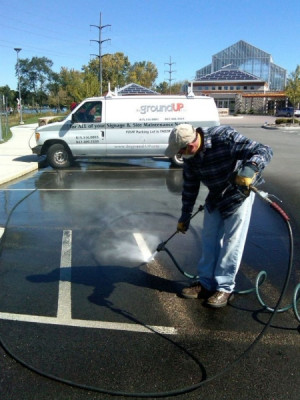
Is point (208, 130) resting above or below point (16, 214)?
above

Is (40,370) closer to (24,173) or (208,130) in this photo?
(208,130)

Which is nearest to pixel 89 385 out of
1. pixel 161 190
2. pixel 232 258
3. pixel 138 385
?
pixel 138 385

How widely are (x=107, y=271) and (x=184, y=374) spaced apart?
190 cm

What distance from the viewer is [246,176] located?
3.03 m

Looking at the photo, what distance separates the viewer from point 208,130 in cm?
340

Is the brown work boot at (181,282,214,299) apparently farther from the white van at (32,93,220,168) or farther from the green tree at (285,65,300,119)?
the green tree at (285,65,300,119)

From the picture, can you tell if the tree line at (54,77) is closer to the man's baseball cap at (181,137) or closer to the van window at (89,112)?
the van window at (89,112)

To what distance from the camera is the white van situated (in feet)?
38.4

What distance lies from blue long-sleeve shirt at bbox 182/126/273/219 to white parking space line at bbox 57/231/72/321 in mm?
1593

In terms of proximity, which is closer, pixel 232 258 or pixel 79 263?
pixel 232 258

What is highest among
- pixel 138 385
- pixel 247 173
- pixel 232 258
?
pixel 247 173

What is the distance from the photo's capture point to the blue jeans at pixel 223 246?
3.56 metres

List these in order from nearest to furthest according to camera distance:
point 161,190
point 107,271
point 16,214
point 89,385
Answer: point 89,385 → point 107,271 → point 16,214 → point 161,190

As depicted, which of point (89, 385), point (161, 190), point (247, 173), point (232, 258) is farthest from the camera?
point (161, 190)
